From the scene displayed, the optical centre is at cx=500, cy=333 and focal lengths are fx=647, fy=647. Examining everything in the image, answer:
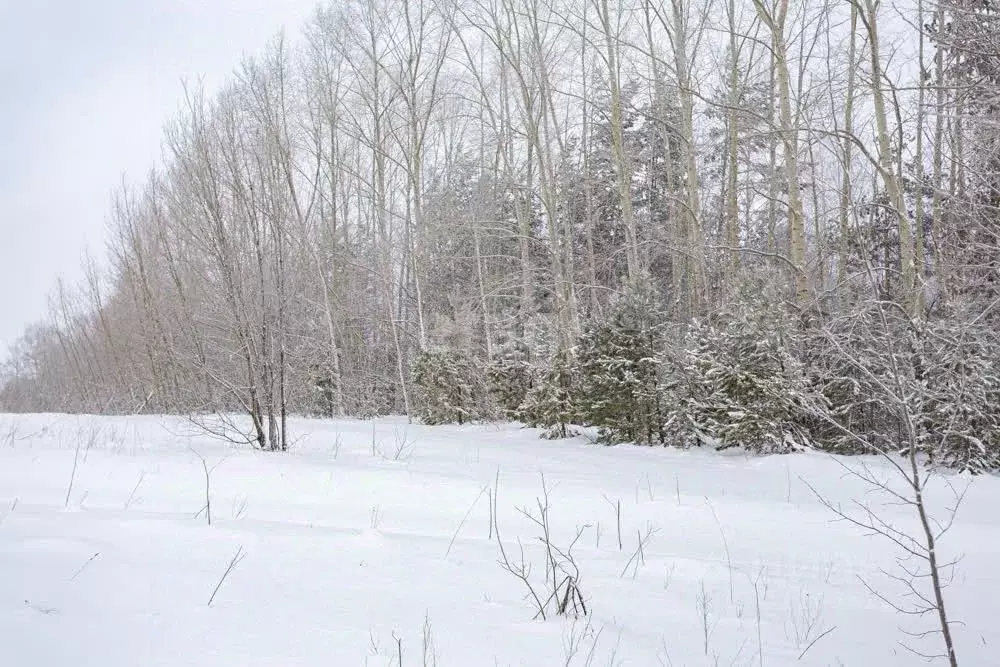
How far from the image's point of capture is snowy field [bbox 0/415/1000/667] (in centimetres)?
185

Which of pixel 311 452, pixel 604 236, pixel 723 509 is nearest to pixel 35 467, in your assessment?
pixel 311 452

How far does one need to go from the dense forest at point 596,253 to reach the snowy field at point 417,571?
0.92 meters

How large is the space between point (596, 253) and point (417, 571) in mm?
22083

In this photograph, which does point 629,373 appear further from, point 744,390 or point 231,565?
point 231,565

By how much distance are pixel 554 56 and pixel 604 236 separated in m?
10.6

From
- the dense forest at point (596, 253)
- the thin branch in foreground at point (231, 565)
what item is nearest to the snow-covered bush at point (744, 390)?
the dense forest at point (596, 253)

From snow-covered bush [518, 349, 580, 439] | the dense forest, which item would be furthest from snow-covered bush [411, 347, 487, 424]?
snow-covered bush [518, 349, 580, 439]

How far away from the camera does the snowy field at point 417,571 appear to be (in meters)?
1.85

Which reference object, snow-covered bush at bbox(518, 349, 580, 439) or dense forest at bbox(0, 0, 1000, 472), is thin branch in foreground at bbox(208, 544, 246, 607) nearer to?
dense forest at bbox(0, 0, 1000, 472)

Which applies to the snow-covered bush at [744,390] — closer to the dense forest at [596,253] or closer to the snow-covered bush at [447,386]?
the dense forest at [596,253]

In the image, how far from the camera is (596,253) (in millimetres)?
24000

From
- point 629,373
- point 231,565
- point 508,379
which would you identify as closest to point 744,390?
point 629,373

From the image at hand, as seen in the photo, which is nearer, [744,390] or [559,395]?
[744,390]

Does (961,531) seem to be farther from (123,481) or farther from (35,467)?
(35,467)
